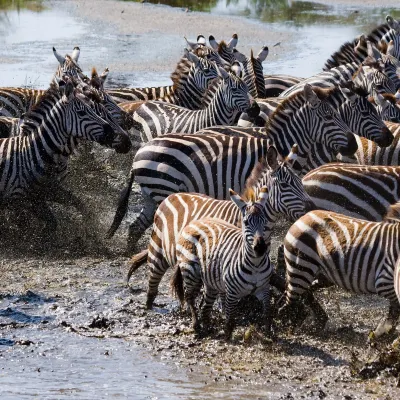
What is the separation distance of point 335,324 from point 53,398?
2958mm

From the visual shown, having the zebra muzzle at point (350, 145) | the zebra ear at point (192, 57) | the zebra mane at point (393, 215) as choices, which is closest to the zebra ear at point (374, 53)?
the zebra ear at point (192, 57)

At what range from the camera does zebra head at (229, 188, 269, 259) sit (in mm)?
9367

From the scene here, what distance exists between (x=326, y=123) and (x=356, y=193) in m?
1.96

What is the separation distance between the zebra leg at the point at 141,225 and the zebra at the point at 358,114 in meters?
1.92

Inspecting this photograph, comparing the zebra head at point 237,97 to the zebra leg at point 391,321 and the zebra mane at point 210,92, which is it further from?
the zebra leg at point 391,321

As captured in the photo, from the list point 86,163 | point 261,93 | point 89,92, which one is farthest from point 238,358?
point 261,93

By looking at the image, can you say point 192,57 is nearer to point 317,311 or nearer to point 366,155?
point 366,155

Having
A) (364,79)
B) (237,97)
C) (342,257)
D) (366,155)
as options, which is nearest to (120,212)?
(237,97)

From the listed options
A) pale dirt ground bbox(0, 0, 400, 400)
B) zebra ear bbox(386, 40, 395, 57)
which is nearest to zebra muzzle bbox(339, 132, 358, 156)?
pale dirt ground bbox(0, 0, 400, 400)

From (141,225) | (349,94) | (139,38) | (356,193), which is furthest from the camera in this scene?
(139,38)

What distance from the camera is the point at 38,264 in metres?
12.6

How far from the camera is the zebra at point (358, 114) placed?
1320cm

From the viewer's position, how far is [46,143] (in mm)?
13688

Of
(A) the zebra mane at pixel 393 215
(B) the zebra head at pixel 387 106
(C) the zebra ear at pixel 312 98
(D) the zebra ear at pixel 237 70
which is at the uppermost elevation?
(C) the zebra ear at pixel 312 98
